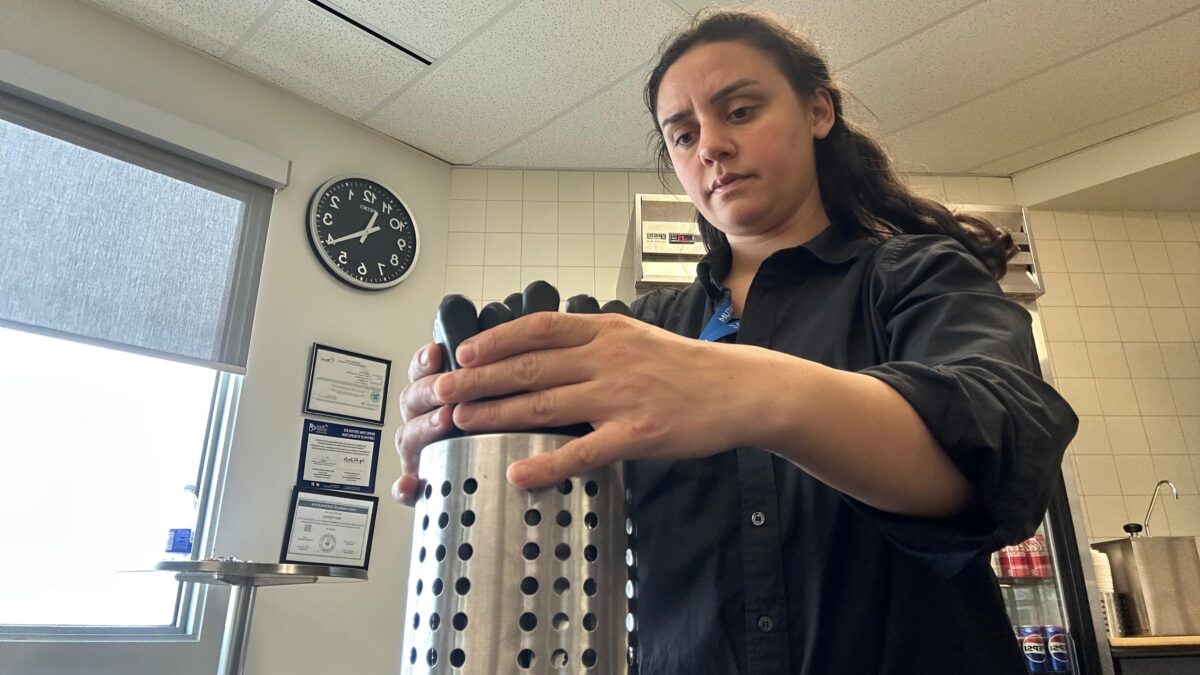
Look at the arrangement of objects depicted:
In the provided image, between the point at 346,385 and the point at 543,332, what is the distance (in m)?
2.05

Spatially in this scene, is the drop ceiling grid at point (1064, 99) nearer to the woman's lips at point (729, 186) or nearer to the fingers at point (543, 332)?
the woman's lips at point (729, 186)

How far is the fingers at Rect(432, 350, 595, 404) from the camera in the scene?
0.31 m

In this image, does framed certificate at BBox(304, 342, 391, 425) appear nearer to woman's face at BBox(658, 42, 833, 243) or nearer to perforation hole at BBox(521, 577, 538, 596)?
woman's face at BBox(658, 42, 833, 243)

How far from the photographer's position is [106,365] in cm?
187

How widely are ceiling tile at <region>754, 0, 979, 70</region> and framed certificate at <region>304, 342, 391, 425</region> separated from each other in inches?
60.3

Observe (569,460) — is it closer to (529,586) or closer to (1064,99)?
(529,586)

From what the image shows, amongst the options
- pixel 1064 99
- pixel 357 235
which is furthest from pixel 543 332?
pixel 1064 99

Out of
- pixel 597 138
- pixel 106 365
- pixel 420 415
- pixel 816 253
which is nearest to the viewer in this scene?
pixel 420 415

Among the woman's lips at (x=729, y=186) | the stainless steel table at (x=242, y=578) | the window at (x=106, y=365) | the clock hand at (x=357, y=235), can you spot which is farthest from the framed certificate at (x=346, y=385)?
the woman's lips at (x=729, y=186)

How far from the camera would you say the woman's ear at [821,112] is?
700 mm

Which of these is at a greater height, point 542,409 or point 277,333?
point 277,333

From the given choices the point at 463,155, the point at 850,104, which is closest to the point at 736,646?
the point at 850,104

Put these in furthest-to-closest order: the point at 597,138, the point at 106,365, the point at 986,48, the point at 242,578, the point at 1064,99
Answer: the point at 597,138, the point at 1064,99, the point at 986,48, the point at 106,365, the point at 242,578

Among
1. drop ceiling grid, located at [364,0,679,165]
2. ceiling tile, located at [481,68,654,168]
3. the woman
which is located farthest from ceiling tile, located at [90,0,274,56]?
the woman
